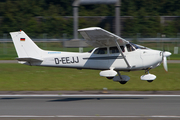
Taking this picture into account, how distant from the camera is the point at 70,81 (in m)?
15.2

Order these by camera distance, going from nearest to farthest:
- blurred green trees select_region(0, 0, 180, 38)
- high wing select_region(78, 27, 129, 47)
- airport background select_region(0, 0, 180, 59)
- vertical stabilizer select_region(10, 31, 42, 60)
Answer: high wing select_region(78, 27, 129, 47) → vertical stabilizer select_region(10, 31, 42, 60) → airport background select_region(0, 0, 180, 59) → blurred green trees select_region(0, 0, 180, 38)

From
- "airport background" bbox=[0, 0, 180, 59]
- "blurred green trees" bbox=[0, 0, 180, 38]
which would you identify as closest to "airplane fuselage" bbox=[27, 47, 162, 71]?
"airport background" bbox=[0, 0, 180, 59]

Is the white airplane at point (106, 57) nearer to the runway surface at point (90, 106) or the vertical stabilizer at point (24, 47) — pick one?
the vertical stabilizer at point (24, 47)

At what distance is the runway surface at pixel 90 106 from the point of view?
9117 mm

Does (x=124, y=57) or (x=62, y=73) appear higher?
(x=124, y=57)

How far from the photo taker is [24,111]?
969 centimetres

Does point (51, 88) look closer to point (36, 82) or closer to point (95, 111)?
point (36, 82)

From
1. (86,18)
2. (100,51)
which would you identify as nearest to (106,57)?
(100,51)

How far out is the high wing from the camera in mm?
10857

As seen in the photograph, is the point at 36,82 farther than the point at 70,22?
No

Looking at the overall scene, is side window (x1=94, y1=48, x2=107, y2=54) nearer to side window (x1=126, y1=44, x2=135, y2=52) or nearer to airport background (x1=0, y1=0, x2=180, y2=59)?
side window (x1=126, y1=44, x2=135, y2=52)

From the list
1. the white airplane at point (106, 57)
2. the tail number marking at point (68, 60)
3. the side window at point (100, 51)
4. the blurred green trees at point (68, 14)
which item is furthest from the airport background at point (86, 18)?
the side window at point (100, 51)

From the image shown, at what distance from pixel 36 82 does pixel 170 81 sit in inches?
289

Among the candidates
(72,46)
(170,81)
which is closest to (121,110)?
(170,81)
